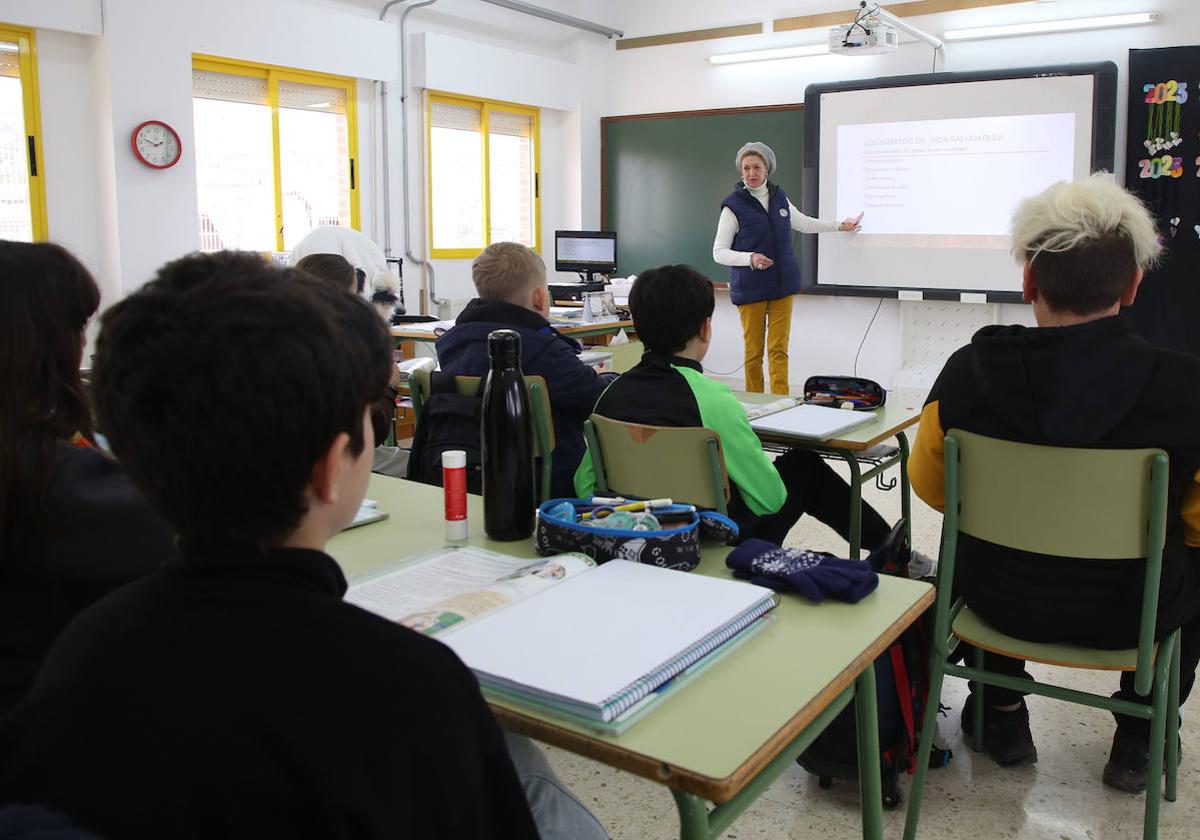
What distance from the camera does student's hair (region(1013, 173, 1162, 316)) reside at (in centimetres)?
192

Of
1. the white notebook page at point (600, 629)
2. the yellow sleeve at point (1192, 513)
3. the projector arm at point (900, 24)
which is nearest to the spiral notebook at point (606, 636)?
the white notebook page at point (600, 629)

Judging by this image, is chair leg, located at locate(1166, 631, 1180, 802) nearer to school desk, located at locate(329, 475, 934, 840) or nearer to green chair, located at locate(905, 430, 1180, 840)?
green chair, located at locate(905, 430, 1180, 840)

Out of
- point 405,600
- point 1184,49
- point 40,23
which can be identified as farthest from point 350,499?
point 1184,49

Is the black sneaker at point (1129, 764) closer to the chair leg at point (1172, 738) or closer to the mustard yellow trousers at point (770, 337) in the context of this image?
the chair leg at point (1172, 738)

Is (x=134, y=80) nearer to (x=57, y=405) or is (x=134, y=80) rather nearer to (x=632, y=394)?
(x=632, y=394)

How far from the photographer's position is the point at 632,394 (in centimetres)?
239

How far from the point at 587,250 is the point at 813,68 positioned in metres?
2.03

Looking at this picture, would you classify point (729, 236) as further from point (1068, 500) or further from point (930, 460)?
point (1068, 500)

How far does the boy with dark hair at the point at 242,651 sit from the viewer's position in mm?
639

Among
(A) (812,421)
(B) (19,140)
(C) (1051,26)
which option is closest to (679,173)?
(C) (1051,26)

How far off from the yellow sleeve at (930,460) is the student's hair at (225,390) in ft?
5.00

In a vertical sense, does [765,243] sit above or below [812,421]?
above

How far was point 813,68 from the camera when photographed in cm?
729

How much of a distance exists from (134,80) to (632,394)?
13.8 feet
